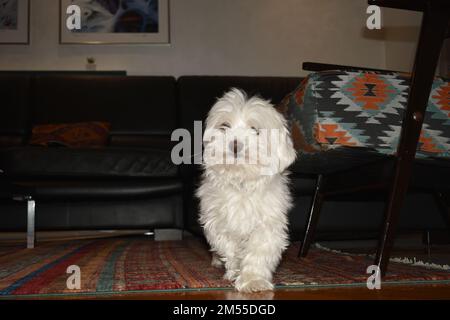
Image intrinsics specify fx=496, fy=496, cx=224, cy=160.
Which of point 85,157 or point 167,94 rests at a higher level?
point 167,94

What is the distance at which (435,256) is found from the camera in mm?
2283

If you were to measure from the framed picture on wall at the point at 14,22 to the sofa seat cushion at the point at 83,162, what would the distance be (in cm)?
280

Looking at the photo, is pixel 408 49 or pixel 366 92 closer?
pixel 366 92

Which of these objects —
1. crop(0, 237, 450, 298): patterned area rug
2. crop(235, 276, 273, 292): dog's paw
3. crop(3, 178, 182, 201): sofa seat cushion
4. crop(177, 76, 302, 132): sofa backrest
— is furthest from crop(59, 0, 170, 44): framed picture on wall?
crop(235, 276, 273, 292): dog's paw

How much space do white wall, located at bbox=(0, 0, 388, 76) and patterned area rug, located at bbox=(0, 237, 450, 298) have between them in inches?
134

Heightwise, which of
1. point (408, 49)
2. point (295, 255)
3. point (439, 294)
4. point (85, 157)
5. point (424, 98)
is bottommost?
point (295, 255)

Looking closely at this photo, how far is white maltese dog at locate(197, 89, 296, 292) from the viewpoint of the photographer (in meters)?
1.62

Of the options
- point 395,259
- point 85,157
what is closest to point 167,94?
point 85,157

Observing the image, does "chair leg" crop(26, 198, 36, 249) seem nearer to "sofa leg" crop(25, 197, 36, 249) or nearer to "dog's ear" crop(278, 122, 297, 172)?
"sofa leg" crop(25, 197, 36, 249)

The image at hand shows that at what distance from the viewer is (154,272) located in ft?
5.57

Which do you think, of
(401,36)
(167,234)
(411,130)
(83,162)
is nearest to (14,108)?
(83,162)

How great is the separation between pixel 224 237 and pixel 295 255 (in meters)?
0.76

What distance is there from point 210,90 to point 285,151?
233cm

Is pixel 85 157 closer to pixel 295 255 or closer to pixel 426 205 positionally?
pixel 295 255
